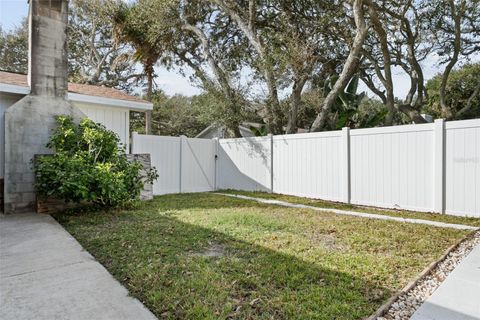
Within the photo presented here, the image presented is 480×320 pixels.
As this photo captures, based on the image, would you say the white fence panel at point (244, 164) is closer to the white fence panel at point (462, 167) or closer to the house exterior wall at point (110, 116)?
the house exterior wall at point (110, 116)

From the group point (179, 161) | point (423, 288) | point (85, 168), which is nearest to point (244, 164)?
point (179, 161)

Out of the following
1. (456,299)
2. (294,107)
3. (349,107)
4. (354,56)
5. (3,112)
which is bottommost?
(456,299)

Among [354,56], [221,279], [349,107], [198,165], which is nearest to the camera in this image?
[221,279]

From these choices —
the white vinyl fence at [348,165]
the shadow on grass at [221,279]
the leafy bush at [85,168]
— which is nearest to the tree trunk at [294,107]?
the white vinyl fence at [348,165]

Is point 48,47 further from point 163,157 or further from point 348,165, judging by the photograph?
point 348,165

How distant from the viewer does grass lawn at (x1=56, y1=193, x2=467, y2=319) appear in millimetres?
2555

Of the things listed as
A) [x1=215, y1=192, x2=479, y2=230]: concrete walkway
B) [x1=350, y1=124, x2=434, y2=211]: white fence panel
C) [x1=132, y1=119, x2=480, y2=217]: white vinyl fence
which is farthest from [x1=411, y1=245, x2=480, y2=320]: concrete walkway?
[x1=350, y1=124, x2=434, y2=211]: white fence panel

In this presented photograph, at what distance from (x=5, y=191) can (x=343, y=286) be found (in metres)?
6.58

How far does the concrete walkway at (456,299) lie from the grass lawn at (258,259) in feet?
0.94

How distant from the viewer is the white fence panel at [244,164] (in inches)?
378

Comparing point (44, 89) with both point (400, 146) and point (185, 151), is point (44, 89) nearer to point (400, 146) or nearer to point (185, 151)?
point (185, 151)

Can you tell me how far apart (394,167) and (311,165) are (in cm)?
217

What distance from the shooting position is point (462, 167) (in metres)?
5.73

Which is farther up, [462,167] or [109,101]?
[109,101]
